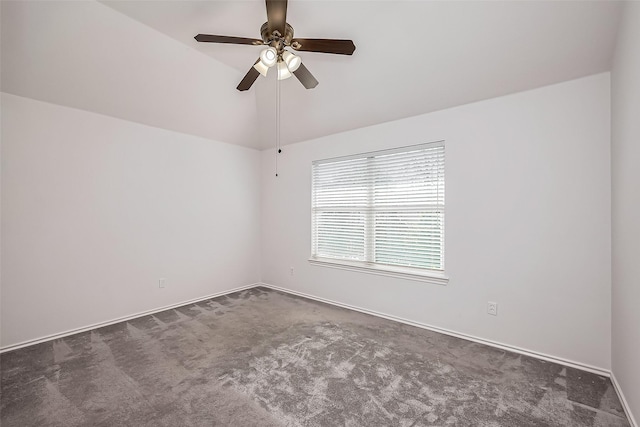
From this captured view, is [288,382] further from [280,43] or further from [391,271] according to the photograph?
[280,43]

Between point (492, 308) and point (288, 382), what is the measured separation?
206cm

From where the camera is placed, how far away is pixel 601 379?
213 centimetres

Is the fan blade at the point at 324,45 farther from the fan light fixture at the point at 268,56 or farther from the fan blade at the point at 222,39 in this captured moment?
the fan blade at the point at 222,39

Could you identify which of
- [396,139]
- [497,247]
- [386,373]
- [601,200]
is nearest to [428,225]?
[497,247]

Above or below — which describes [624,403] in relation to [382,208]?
below

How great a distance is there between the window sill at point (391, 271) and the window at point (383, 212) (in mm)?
10

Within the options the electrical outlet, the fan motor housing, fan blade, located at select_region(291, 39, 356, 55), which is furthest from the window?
the fan motor housing

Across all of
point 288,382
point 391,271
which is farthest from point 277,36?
point 391,271

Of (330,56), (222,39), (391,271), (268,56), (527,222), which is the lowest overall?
(391,271)

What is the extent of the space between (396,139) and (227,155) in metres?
2.70

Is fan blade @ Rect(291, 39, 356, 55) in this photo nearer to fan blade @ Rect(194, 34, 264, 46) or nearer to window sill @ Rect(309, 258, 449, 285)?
fan blade @ Rect(194, 34, 264, 46)

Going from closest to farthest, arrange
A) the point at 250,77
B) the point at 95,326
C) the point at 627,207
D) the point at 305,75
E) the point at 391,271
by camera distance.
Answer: the point at 627,207
the point at 305,75
the point at 250,77
the point at 95,326
the point at 391,271

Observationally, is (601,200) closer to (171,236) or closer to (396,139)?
(396,139)

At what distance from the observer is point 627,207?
67.8 inches
